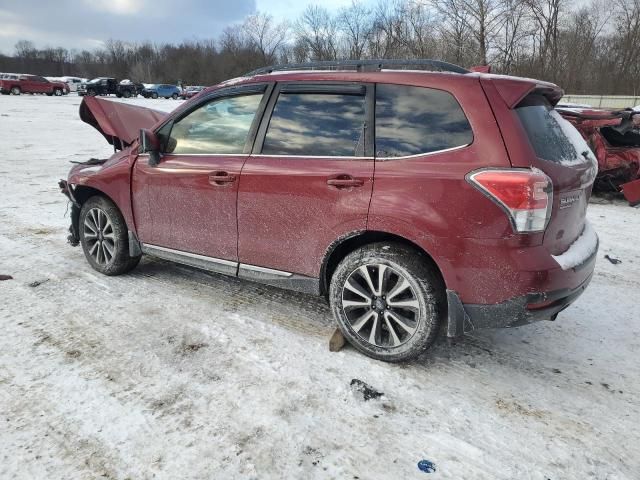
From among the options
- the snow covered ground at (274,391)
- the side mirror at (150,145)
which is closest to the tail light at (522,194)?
the snow covered ground at (274,391)

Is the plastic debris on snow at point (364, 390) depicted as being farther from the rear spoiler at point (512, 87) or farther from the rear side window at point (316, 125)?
the rear spoiler at point (512, 87)

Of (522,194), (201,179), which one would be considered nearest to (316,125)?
(201,179)

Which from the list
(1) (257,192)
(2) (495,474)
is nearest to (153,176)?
(1) (257,192)

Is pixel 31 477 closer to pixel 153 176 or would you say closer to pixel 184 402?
pixel 184 402

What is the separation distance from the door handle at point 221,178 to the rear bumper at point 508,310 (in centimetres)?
172

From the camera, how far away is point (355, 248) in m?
3.18

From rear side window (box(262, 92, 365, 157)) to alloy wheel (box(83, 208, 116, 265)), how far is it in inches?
73.9

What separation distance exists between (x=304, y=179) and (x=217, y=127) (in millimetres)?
1020

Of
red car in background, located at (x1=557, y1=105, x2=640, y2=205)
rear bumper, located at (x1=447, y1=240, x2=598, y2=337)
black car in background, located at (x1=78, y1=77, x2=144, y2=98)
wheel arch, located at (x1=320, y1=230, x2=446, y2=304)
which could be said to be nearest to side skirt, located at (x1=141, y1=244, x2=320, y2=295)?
wheel arch, located at (x1=320, y1=230, x2=446, y2=304)

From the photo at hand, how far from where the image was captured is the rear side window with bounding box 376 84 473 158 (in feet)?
8.99

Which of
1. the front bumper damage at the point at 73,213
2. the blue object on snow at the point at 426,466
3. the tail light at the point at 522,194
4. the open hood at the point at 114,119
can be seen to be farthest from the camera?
the open hood at the point at 114,119

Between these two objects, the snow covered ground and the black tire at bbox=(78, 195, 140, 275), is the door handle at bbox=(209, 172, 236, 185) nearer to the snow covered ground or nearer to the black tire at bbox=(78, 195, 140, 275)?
the snow covered ground

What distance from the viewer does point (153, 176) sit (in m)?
3.92

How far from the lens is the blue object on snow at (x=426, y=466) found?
7.16 ft
